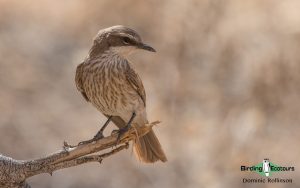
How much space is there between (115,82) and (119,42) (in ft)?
1.16

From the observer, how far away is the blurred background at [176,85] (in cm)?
1057

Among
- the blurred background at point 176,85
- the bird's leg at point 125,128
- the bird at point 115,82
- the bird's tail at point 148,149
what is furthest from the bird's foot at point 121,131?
the blurred background at point 176,85

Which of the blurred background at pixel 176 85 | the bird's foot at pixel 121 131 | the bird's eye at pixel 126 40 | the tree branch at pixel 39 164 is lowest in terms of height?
the tree branch at pixel 39 164

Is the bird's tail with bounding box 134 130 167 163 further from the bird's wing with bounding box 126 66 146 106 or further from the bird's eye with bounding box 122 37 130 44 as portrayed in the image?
the bird's eye with bounding box 122 37 130 44

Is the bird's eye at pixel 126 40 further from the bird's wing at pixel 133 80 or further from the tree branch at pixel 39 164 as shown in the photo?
the tree branch at pixel 39 164

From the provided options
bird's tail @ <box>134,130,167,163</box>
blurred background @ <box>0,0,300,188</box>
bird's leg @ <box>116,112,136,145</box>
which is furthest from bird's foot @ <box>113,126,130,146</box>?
blurred background @ <box>0,0,300,188</box>

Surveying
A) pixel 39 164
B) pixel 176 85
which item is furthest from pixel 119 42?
pixel 176 85

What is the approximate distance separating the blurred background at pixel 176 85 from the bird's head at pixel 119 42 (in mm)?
2590

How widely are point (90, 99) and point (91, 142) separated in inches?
38.8

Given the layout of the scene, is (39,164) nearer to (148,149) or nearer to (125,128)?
(125,128)

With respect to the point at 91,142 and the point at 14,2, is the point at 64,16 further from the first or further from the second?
the point at 91,142

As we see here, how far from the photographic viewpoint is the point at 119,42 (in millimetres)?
7793

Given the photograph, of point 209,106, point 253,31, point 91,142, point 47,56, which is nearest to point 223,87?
point 209,106

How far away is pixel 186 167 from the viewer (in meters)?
10.7
